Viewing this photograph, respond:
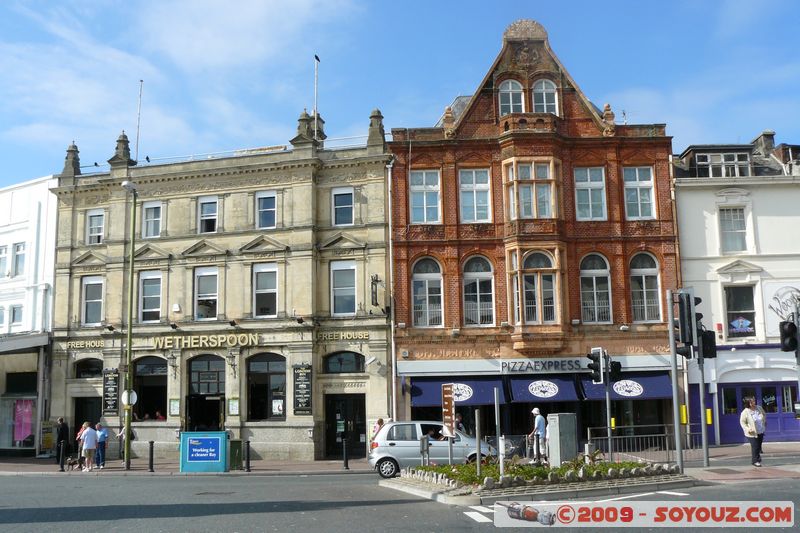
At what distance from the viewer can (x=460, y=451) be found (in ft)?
70.2

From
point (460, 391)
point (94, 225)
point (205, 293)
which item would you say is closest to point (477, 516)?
point (460, 391)

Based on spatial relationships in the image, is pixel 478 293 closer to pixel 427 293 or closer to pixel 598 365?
pixel 427 293

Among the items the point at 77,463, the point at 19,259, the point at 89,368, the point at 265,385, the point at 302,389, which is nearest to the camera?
the point at 77,463

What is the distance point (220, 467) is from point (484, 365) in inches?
400

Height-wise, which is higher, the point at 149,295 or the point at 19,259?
the point at 19,259

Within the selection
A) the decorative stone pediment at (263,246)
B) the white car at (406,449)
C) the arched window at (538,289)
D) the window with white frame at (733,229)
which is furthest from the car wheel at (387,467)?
the window with white frame at (733,229)

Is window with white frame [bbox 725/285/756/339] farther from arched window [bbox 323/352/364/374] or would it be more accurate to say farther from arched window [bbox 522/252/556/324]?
arched window [bbox 323/352/364/374]

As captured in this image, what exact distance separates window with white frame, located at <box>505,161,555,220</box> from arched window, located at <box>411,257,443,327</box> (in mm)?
3629

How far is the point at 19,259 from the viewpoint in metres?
35.7

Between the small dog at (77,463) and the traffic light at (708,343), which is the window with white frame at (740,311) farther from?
the small dog at (77,463)

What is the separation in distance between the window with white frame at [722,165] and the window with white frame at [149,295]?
22.1 meters

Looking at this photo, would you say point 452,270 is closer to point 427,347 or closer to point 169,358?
point 427,347

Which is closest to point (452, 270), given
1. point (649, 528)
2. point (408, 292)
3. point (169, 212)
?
point (408, 292)

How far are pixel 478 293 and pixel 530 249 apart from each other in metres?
2.59
